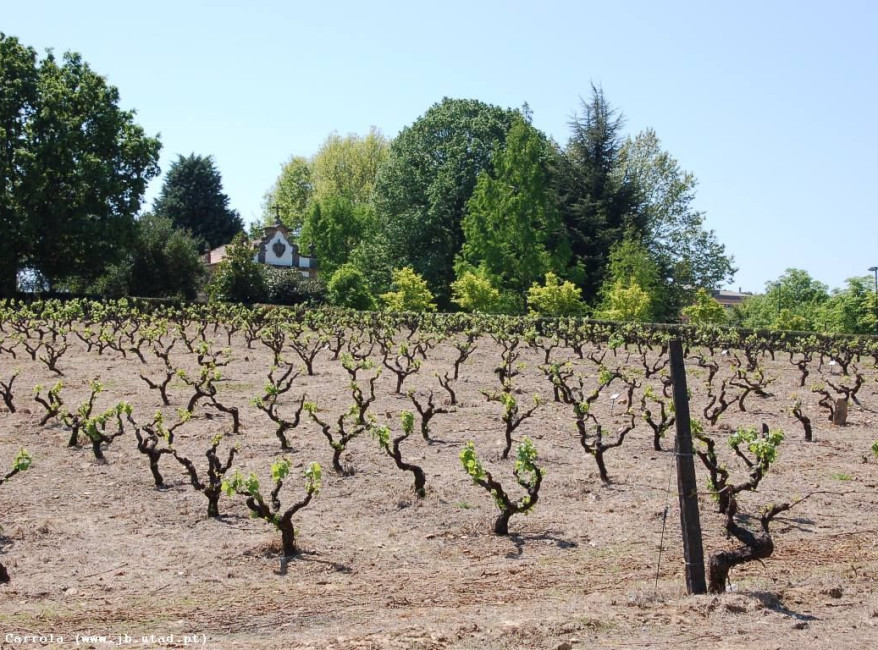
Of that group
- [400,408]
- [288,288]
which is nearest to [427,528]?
[400,408]

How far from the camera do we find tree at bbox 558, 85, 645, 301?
162 feet

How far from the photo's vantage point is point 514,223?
46.7m

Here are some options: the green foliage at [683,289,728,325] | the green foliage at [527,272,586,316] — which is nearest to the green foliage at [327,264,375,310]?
the green foliage at [527,272,586,316]

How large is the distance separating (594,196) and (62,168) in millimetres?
26985

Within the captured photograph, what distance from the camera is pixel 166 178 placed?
227 ft

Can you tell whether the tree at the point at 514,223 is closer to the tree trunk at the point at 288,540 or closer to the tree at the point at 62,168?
the tree at the point at 62,168

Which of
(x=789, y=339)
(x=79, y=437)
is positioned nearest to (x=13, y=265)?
(x=79, y=437)

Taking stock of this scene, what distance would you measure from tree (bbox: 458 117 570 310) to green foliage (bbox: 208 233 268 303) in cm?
1037

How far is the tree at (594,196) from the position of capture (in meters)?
A: 49.4

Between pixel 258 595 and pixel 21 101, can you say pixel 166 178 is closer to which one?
pixel 21 101

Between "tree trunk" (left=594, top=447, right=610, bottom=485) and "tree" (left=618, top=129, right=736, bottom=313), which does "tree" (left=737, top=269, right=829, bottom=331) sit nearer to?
"tree" (left=618, top=129, right=736, bottom=313)

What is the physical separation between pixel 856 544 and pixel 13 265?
35.6 m

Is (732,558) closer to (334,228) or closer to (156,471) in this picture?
(156,471)

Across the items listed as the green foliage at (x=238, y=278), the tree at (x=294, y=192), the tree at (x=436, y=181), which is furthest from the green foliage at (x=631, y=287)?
the tree at (x=294, y=192)
